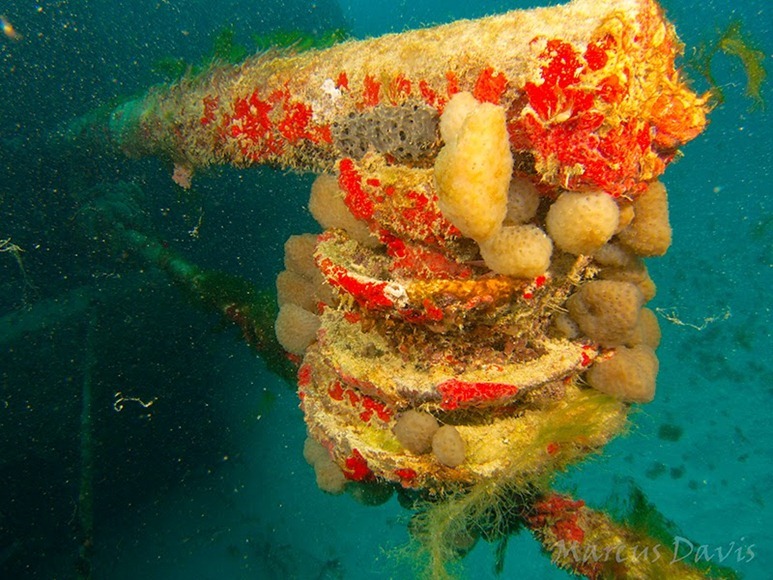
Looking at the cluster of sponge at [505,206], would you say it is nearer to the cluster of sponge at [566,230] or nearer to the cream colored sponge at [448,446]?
the cluster of sponge at [566,230]

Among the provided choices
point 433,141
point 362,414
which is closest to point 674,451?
point 362,414

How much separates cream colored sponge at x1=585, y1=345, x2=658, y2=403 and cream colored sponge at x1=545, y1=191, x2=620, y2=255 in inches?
49.7

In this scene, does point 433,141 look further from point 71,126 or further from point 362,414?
point 71,126

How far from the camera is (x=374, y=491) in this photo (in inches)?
175

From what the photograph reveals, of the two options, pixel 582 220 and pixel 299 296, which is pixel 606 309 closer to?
pixel 582 220

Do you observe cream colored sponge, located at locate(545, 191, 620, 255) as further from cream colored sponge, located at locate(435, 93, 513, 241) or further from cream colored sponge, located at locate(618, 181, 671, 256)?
cream colored sponge, located at locate(618, 181, 671, 256)

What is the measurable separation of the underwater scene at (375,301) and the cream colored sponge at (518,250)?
19mm

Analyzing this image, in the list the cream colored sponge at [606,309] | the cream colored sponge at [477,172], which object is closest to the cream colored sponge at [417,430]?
the cream colored sponge at [606,309]

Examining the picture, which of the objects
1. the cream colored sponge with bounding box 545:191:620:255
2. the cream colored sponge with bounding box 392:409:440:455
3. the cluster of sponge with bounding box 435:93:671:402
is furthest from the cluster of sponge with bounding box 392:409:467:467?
the cream colored sponge with bounding box 545:191:620:255

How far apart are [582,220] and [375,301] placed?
1.27 metres

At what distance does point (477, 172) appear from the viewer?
209 centimetres

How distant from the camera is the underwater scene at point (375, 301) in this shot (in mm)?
2438

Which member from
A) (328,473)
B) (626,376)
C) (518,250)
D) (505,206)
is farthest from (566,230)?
(328,473)

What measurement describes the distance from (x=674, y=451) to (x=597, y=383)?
10.4 meters
